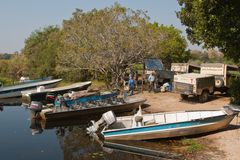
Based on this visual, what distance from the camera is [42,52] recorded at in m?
53.0

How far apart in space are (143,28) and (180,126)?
55.3ft

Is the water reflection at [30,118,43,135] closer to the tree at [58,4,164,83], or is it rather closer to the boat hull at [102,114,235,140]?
the boat hull at [102,114,235,140]

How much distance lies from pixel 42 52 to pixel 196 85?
34.1 m

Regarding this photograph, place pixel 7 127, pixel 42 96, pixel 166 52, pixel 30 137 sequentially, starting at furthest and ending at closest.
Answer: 1. pixel 166 52
2. pixel 42 96
3. pixel 7 127
4. pixel 30 137

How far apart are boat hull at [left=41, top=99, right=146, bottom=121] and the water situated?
471 millimetres

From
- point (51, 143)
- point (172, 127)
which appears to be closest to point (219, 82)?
point (172, 127)

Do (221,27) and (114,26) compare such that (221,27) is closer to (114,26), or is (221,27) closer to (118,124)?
(118,124)

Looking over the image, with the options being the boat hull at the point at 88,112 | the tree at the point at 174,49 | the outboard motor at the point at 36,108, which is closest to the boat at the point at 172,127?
the boat hull at the point at 88,112

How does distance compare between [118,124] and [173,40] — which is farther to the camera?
[173,40]

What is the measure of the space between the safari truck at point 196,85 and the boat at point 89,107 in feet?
9.80

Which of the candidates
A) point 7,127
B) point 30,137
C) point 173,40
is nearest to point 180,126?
point 30,137

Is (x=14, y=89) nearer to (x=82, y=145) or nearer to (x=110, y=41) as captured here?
(x=110, y=41)

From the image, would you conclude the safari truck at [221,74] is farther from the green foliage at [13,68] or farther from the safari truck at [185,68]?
the green foliage at [13,68]

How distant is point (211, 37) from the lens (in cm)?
1930
